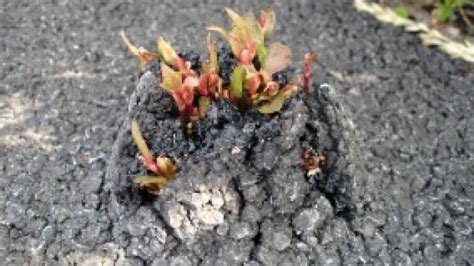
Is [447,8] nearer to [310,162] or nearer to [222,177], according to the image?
[310,162]

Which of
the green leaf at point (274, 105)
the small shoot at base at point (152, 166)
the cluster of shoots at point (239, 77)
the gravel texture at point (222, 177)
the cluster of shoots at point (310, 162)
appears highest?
the cluster of shoots at point (239, 77)

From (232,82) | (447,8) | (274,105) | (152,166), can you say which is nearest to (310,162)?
(274,105)

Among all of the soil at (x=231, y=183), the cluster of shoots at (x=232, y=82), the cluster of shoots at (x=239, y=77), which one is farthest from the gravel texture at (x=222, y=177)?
the cluster of shoots at (x=239, y=77)

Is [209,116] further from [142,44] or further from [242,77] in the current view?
[142,44]

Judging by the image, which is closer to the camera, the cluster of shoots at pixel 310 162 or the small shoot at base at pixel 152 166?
the small shoot at base at pixel 152 166

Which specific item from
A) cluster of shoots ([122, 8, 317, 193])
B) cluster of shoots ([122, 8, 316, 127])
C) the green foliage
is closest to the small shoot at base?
cluster of shoots ([122, 8, 317, 193])

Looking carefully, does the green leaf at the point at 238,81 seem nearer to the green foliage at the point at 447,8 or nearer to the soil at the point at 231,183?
the soil at the point at 231,183
